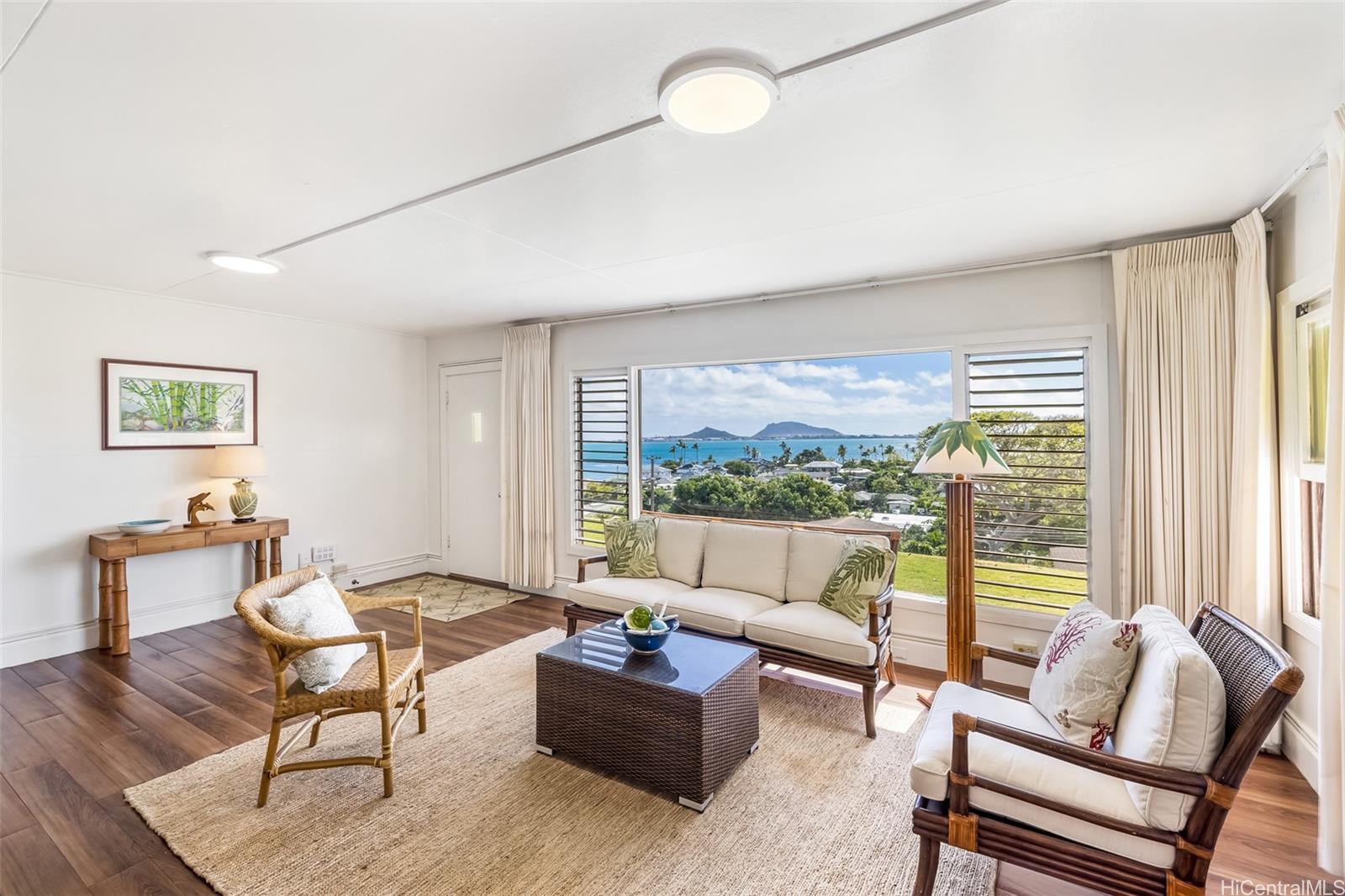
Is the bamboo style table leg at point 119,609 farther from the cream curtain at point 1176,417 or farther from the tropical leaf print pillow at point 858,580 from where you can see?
the cream curtain at point 1176,417

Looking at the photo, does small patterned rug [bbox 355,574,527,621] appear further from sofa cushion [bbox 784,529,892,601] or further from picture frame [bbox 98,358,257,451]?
sofa cushion [bbox 784,529,892,601]

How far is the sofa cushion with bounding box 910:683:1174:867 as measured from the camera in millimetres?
1593

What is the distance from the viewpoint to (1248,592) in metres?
2.73

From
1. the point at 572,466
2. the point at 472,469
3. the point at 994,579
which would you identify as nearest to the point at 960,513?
the point at 994,579

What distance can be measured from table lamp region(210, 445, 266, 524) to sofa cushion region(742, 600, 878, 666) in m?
4.00

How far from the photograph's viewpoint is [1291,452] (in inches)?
103

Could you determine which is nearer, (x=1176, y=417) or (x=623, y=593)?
(x=1176, y=417)

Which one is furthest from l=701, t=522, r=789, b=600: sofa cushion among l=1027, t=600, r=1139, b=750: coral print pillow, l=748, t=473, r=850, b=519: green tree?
l=1027, t=600, r=1139, b=750: coral print pillow

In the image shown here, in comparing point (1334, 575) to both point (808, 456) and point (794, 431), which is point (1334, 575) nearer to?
point (808, 456)

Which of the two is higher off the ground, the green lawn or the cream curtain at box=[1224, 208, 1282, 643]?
the cream curtain at box=[1224, 208, 1282, 643]

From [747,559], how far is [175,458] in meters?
4.44

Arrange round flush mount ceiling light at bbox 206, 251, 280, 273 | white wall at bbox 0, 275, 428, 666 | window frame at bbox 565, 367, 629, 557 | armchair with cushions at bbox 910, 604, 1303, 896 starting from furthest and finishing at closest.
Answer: window frame at bbox 565, 367, 629, 557
white wall at bbox 0, 275, 428, 666
round flush mount ceiling light at bbox 206, 251, 280, 273
armchair with cushions at bbox 910, 604, 1303, 896

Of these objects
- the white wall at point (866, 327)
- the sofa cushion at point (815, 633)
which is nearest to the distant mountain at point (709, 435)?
the white wall at point (866, 327)

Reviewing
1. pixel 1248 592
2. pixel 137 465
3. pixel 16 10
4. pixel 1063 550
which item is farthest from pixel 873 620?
pixel 137 465
